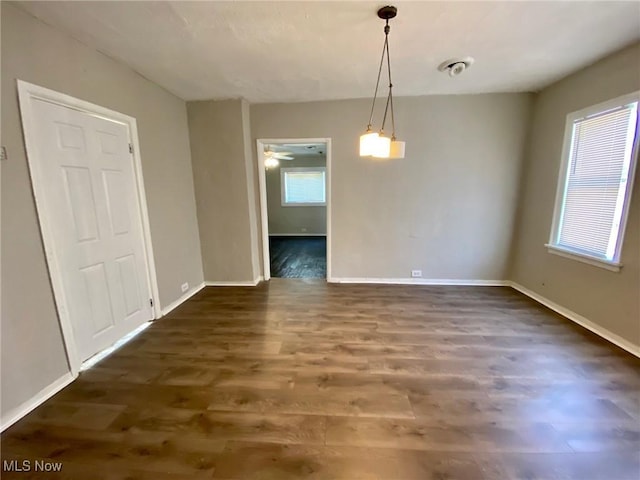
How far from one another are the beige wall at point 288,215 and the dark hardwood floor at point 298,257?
1.71 ft

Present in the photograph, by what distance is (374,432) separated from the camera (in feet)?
5.30

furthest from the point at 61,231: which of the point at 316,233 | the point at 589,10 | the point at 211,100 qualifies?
the point at 316,233

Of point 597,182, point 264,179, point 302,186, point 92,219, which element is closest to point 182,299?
point 92,219

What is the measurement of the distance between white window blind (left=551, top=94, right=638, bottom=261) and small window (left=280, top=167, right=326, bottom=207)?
5889mm

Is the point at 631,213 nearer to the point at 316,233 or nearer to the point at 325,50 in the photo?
the point at 325,50

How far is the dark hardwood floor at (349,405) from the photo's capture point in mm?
1436

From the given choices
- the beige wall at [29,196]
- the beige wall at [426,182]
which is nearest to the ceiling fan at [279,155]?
the beige wall at [426,182]

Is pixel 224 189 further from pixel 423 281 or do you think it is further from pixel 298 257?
pixel 423 281

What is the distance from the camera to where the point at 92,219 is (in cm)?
232

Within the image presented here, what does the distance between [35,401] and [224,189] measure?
9.09 ft

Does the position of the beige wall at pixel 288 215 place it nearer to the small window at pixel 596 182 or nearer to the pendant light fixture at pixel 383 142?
the small window at pixel 596 182

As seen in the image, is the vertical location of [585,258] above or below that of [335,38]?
below

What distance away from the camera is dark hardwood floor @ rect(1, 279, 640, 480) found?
1.44 metres

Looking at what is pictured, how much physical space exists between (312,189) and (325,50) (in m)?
6.01
